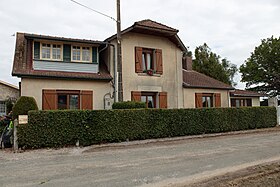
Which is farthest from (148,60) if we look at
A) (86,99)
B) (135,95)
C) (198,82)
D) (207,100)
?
(207,100)

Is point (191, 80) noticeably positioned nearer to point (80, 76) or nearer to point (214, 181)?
point (80, 76)

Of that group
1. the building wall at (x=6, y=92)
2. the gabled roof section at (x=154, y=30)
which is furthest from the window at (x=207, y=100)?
the building wall at (x=6, y=92)

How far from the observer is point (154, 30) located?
17.4m

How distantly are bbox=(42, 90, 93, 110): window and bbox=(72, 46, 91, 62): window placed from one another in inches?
81.8

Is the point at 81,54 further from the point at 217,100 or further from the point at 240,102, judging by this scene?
the point at 240,102

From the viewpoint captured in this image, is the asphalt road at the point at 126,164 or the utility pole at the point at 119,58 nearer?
the asphalt road at the point at 126,164

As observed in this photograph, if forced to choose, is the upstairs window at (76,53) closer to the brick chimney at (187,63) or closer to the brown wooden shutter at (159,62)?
the brown wooden shutter at (159,62)

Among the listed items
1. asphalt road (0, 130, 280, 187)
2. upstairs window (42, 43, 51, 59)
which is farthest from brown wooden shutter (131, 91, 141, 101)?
asphalt road (0, 130, 280, 187)

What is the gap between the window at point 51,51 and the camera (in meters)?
15.4

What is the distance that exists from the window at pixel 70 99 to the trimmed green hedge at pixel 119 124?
147 inches

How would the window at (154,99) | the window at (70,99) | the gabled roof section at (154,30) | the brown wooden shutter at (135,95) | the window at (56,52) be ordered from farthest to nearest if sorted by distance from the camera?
the window at (154,99) → the brown wooden shutter at (135,95) → the gabled roof section at (154,30) → the window at (56,52) → the window at (70,99)

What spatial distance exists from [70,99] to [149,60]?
595cm

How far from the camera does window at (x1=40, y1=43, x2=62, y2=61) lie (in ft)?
50.5

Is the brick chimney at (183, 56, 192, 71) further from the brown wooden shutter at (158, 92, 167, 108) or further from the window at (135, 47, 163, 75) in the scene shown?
the brown wooden shutter at (158, 92, 167, 108)
